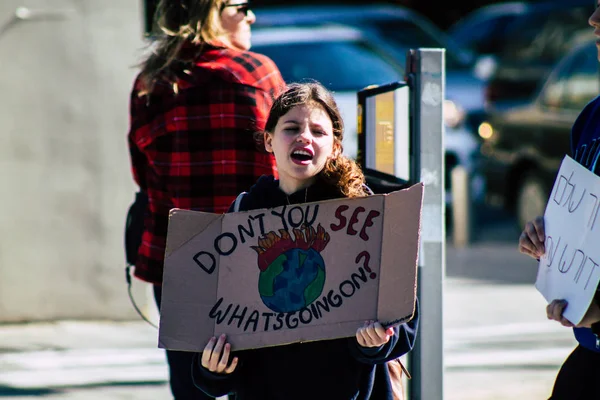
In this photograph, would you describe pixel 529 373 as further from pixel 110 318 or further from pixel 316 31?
pixel 316 31

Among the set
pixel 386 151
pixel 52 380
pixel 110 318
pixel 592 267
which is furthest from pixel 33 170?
pixel 592 267

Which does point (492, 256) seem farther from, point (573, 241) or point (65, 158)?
point (573, 241)

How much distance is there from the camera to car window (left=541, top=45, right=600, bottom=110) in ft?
35.2

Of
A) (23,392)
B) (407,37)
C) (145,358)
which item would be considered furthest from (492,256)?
(23,392)

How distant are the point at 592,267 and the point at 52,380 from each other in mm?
3895

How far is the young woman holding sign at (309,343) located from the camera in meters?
3.01

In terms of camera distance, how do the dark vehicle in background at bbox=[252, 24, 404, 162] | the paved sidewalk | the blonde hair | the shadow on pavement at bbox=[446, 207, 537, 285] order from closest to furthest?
the blonde hair → the paved sidewalk → the shadow on pavement at bbox=[446, 207, 537, 285] → the dark vehicle in background at bbox=[252, 24, 404, 162]

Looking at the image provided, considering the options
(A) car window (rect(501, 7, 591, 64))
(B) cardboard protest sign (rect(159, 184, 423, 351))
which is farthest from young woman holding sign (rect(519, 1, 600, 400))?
(A) car window (rect(501, 7, 591, 64))

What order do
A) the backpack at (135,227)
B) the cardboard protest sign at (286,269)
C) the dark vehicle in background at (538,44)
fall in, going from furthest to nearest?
the dark vehicle in background at (538,44), the backpack at (135,227), the cardboard protest sign at (286,269)

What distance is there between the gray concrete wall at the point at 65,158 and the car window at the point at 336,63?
345cm

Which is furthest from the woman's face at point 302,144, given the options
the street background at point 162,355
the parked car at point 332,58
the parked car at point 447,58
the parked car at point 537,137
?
the parked car at point 447,58

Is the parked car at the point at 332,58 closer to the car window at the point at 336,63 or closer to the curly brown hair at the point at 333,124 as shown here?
the car window at the point at 336,63

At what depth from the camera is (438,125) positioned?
12.9 ft

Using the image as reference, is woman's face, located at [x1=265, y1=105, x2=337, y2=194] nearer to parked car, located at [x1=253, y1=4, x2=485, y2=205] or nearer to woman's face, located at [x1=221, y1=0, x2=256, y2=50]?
woman's face, located at [x1=221, y1=0, x2=256, y2=50]
